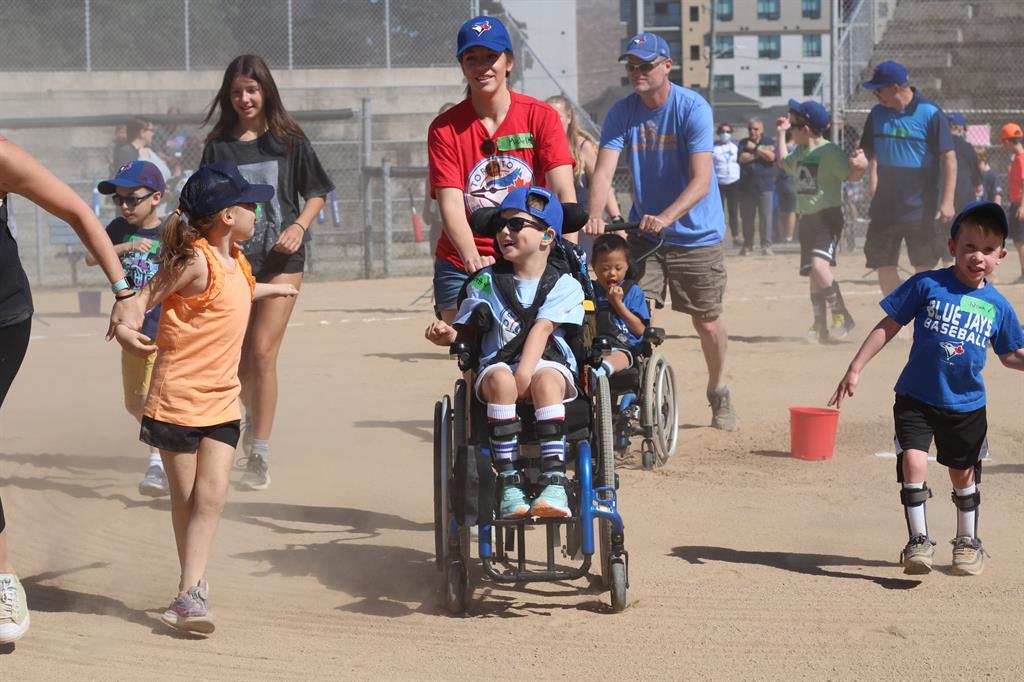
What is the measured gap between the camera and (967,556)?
206 inches

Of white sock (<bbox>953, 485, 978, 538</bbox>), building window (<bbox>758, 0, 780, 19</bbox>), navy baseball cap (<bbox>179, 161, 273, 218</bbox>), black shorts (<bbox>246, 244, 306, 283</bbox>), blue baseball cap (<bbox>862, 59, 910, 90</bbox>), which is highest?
building window (<bbox>758, 0, 780, 19</bbox>)

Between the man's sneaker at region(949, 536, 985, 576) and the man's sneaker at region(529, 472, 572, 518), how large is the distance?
161 centimetres

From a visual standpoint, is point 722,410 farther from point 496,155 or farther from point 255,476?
point 496,155

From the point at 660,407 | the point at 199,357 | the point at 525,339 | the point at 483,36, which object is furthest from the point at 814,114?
the point at 199,357

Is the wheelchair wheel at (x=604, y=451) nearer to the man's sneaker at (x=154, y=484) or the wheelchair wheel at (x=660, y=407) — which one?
the wheelchair wheel at (x=660, y=407)

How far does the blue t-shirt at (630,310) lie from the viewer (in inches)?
280

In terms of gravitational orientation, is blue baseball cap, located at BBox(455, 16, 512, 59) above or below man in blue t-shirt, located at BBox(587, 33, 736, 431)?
above

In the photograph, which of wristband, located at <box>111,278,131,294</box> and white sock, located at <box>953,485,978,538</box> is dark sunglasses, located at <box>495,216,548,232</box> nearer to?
wristband, located at <box>111,278,131,294</box>

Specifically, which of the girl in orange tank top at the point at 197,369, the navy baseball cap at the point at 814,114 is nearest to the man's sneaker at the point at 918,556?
the girl in orange tank top at the point at 197,369

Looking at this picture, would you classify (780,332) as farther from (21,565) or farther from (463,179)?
(21,565)

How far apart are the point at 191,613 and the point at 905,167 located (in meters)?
8.13

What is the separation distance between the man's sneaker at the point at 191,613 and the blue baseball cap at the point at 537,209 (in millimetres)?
1741

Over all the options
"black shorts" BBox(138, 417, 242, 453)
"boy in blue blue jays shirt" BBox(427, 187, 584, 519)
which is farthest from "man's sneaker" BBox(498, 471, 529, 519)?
"black shorts" BBox(138, 417, 242, 453)

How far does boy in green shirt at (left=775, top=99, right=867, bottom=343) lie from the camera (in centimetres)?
1185
